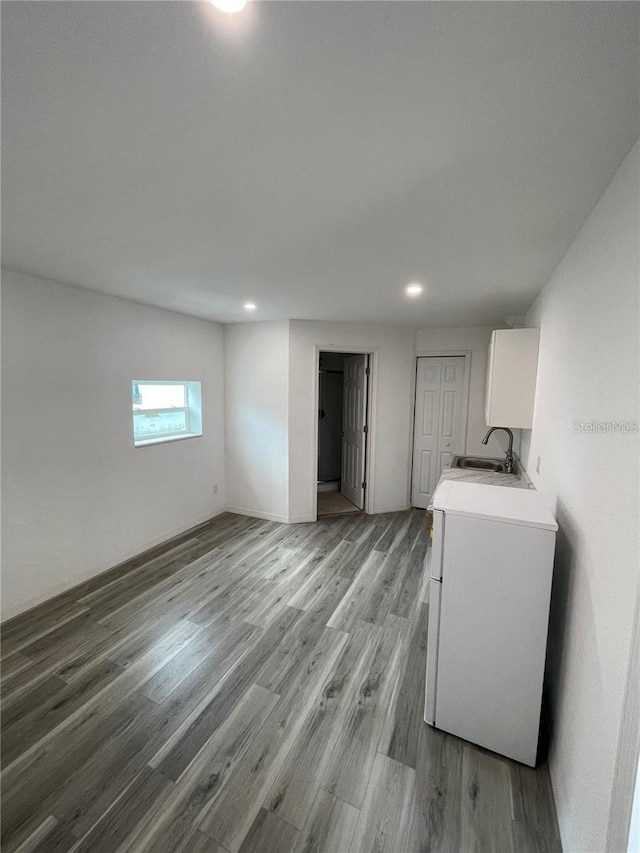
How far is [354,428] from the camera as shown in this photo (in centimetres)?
475

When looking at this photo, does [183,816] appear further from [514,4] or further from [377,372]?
[377,372]

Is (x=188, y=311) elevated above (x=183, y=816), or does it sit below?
above

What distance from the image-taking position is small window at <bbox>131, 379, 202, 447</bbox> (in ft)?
11.1

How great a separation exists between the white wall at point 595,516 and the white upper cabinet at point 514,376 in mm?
882

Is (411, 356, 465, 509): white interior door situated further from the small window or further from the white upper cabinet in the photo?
the small window

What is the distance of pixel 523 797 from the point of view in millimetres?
1373

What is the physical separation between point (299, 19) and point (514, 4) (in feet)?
1.33

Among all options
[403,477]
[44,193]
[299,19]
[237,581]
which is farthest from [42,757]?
[403,477]

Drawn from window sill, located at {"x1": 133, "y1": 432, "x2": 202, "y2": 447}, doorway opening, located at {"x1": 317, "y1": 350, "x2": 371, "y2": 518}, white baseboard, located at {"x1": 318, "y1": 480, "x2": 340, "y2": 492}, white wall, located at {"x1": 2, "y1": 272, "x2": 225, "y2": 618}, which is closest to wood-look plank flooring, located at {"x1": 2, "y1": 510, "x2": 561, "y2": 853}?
white wall, located at {"x1": 2, "y1": 272, "x2": 225, "y2": 618}

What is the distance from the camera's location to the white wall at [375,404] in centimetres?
401

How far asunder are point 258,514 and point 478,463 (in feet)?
8.78

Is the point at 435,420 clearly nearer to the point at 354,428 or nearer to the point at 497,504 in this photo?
the point at 354,428

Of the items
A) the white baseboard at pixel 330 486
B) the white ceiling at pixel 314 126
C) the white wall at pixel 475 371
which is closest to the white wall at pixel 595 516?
the white ceiling at pixel 314 126

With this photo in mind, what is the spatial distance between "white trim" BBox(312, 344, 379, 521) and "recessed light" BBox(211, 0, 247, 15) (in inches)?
133
